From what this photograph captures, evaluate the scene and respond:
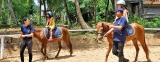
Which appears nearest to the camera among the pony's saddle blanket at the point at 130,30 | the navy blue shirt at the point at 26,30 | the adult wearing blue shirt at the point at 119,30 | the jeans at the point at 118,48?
the adult wearing blue shirt at the point at 119,30

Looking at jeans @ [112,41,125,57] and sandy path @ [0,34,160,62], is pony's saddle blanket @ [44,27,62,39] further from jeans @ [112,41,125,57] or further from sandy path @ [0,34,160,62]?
jeans @ [112,41,125,57]

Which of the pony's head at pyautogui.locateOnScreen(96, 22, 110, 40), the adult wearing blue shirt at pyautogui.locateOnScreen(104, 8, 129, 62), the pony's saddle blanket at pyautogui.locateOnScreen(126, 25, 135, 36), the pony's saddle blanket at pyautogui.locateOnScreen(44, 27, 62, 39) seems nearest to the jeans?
the adult wearing blue shirt at pyautogui.locateOnScreen(104, 8, 129, 62)

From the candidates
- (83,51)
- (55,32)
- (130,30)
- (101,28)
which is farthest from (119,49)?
(83,51)

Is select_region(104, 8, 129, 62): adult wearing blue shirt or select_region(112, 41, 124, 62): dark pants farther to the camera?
select_region(112, 41, 124, 62): dark pants

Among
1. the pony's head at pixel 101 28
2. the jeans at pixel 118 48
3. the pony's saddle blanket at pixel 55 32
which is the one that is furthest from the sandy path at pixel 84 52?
the jeans at pixel 118 48

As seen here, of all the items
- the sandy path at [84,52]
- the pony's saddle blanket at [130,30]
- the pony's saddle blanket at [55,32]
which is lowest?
the sandy path at [84,52]

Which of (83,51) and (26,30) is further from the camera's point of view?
(83,51)

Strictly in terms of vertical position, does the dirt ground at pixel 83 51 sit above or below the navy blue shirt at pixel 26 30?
below

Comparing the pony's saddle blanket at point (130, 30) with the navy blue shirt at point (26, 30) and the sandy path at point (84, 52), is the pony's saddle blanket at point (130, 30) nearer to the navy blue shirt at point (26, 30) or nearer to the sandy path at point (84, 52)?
the sandy path at point (84, 52)

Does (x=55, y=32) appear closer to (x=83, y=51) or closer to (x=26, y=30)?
(x=26, y=30)

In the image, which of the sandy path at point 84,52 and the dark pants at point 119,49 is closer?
the dark pants at point 119,49

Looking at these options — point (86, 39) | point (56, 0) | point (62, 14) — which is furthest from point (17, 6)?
point (86, 39)

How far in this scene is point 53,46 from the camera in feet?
50.0

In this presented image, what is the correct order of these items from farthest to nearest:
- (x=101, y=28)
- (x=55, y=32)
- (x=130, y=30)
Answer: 1. (x=55, y=32)
2. (x=130, y=30)
3. (x=101, y=28)
